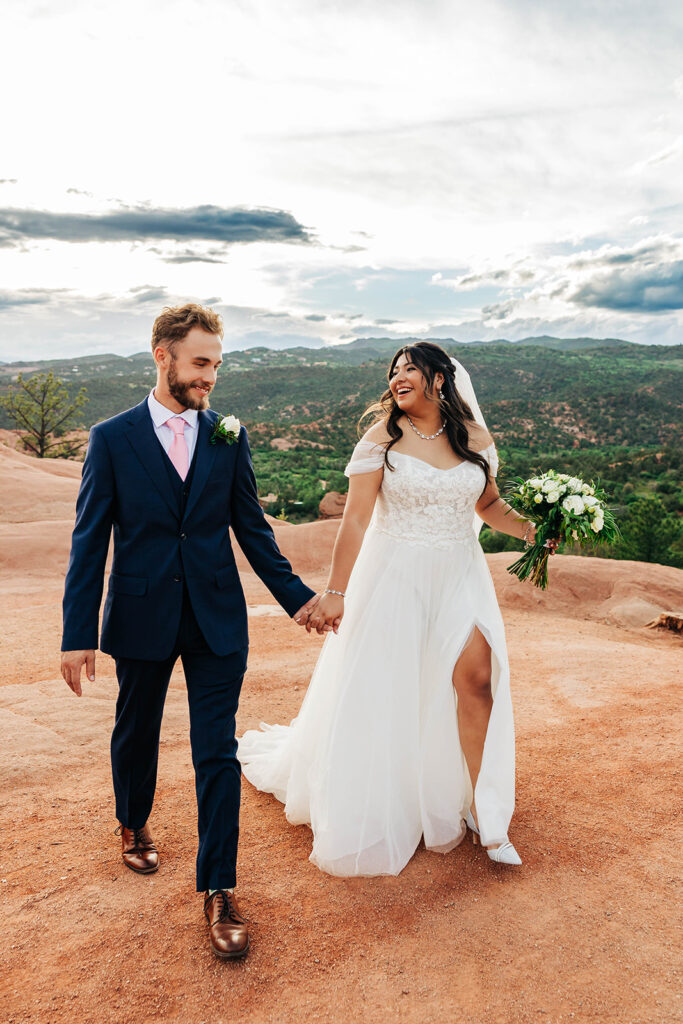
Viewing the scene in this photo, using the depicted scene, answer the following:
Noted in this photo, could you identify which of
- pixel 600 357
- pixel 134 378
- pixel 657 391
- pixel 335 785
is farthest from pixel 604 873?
pixel 600 357

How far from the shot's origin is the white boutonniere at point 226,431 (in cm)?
294

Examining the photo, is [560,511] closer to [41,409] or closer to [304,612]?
[304,612]

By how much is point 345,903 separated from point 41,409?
3767cm

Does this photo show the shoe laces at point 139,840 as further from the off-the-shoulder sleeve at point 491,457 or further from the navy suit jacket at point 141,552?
the off-the-shoulder sleeve at point 491,457

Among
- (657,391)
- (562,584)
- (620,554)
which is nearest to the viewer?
(562,584)

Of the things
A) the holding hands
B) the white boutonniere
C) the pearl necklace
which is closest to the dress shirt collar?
the white boutonniere

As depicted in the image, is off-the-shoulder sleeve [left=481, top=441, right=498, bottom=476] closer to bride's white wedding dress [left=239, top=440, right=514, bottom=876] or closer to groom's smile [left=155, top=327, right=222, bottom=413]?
bride's white wedding dress [left=239, top=440, right=514, bottom=876]

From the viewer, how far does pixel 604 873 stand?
10.6 feet

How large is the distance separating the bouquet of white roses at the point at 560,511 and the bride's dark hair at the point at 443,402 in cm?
25

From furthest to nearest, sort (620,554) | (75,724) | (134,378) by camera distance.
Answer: (134,378), (620,554), (75,724)

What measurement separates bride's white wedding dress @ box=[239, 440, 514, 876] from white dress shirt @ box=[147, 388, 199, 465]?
90 centimetres

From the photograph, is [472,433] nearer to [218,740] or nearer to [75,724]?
[218,740]

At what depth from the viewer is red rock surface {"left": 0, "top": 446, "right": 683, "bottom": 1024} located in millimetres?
2424

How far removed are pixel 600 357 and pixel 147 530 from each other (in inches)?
4415
